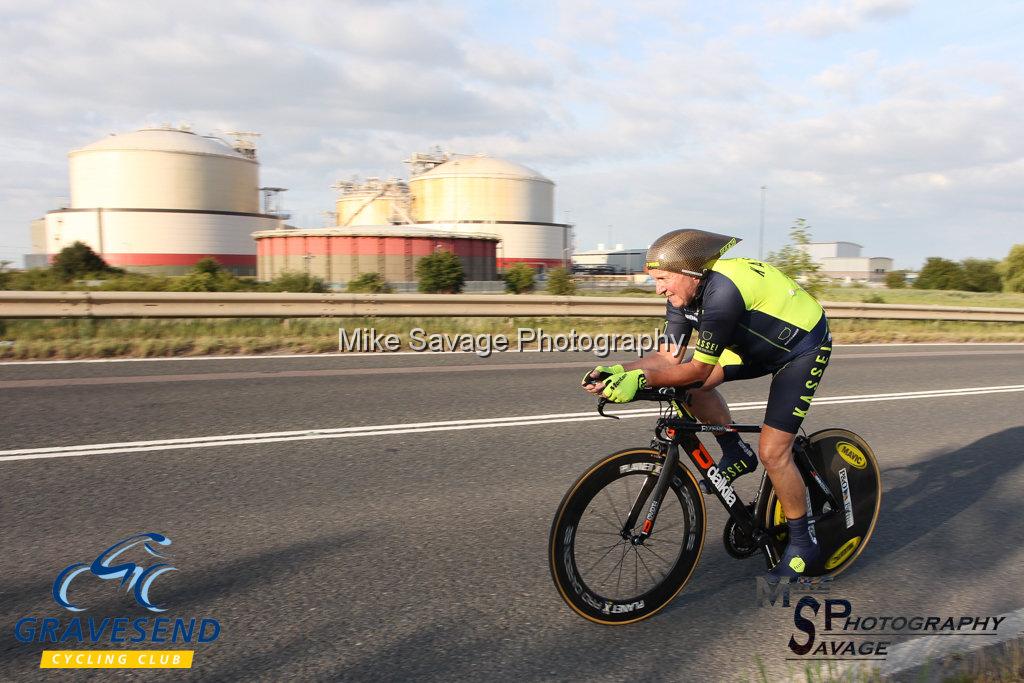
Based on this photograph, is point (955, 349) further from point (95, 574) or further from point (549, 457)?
point (95, 574)

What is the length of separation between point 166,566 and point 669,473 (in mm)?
2511

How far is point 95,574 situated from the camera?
11.7 ft

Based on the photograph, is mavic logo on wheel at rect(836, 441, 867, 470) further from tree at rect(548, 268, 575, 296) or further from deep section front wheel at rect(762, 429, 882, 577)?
tree at rect(548, 268, 575, 296)

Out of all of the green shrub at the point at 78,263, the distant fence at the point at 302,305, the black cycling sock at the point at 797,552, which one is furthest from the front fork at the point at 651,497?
the green shrub at the point at 78,263

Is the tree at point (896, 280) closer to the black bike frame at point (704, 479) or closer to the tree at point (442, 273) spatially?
the tree at point (442, 273)

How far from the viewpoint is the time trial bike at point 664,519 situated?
3.13m

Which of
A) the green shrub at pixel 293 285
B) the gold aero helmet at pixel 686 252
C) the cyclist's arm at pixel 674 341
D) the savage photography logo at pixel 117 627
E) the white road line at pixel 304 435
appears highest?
the gold aero helmet at pixel 686 252

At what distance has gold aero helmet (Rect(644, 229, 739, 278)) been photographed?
3227 millimetres

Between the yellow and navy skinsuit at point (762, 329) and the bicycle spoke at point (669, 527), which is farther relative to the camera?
the bicycle spoke at point (669, 527)

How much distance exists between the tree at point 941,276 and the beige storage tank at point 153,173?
201 feet

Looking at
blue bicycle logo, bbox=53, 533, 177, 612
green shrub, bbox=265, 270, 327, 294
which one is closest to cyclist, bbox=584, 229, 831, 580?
blue bicycle logo, bbox=53, 533, 177, 612

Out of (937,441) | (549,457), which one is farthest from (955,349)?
(549,457)

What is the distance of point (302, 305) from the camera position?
12.5 meters

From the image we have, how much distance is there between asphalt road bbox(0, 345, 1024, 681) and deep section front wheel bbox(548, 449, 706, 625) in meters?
0.13
